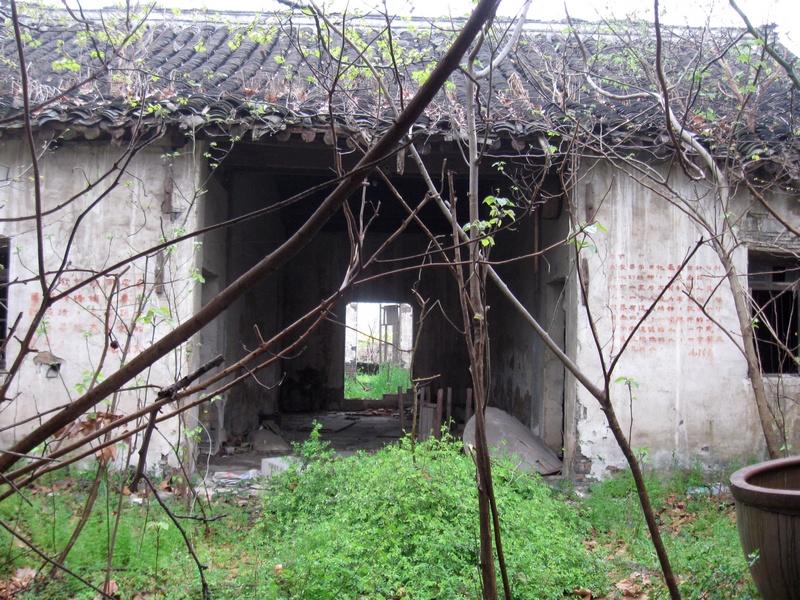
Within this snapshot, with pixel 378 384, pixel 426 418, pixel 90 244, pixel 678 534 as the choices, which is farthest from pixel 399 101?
pixel 378 384

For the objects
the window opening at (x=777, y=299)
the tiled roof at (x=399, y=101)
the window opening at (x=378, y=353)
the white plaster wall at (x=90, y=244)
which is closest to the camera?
the tiled roof at (x=399, y=101)

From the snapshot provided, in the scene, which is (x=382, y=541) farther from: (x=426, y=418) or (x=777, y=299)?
(x=777, y=299)

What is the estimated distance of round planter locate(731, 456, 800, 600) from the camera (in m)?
2.81

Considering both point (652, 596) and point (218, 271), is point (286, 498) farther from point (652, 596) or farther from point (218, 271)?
point (218, 271)

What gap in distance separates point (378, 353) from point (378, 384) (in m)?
4.46

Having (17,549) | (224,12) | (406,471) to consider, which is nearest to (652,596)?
(406,471)

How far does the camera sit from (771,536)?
2891 millimetres

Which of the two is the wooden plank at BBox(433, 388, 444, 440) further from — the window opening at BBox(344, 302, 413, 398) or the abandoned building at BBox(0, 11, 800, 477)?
the window opening at BBox(344, 302, 413, 398)

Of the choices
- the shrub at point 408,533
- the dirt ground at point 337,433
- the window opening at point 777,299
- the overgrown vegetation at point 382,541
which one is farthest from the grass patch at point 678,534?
the dirt ground at point 337,433

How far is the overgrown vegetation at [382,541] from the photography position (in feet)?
11.2

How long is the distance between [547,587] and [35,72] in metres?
7.09

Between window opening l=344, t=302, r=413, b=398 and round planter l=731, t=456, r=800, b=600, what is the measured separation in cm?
1191

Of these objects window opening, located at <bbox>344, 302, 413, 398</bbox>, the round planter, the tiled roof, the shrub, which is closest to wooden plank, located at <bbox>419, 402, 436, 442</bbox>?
the shrub

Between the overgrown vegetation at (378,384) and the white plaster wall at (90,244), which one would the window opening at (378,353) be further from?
the white plaster wall at (90,244)
